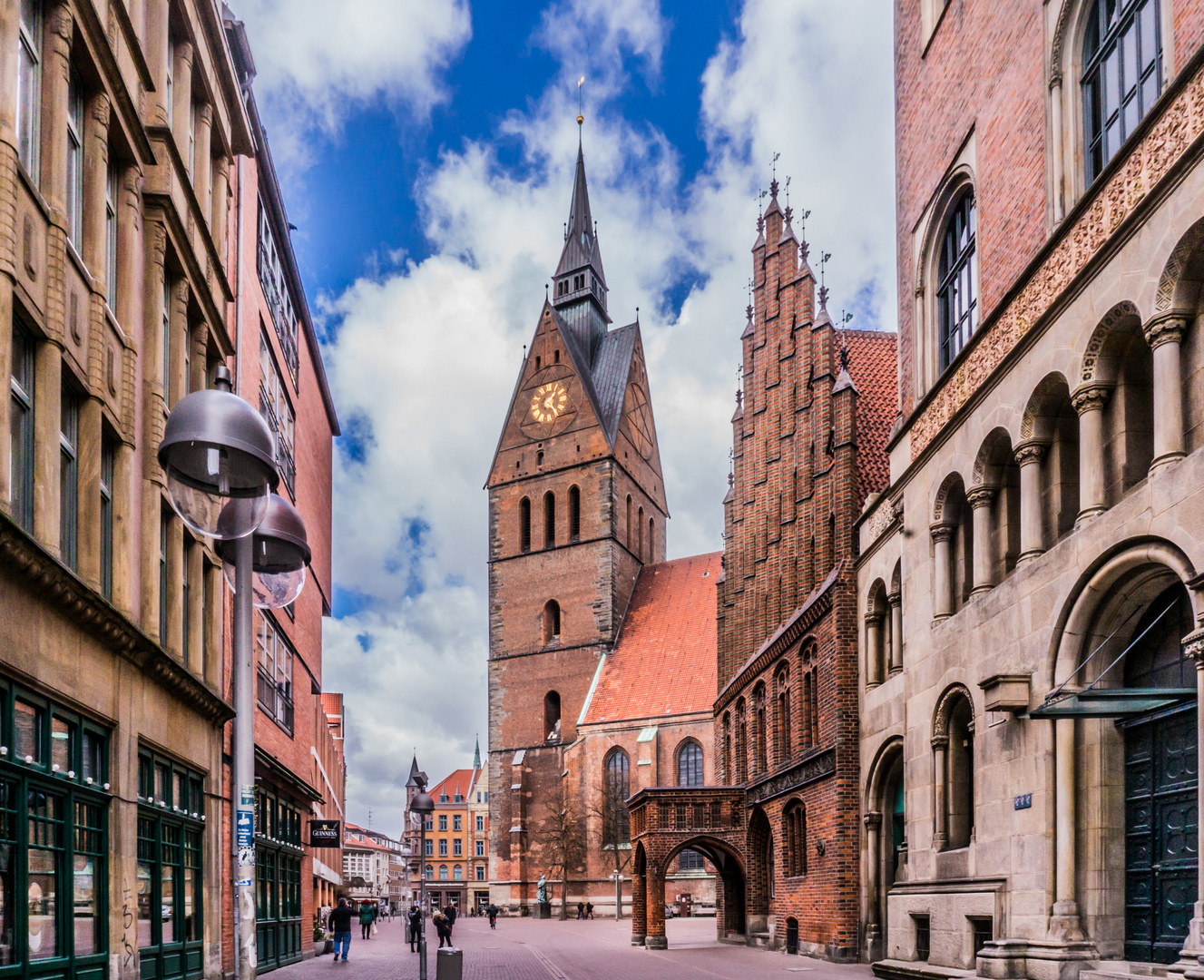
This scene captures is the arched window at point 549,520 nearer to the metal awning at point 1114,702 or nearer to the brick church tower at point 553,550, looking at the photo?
the brick church tower at point 553,550

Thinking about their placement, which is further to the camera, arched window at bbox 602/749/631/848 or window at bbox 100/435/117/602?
arched window at bbox 602/749/631/848

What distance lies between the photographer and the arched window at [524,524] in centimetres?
7106

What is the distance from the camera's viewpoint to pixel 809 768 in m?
24.5

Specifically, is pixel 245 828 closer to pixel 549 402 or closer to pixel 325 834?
pixel 325 834

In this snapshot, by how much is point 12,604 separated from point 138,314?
5697mm

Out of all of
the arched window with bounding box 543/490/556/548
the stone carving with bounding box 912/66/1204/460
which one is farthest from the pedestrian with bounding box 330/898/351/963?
the arched window with bounding box 543/490/556/548

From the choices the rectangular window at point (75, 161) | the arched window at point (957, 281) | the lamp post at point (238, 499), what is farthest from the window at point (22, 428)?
the arched window at point (957, 281)

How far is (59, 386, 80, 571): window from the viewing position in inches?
439

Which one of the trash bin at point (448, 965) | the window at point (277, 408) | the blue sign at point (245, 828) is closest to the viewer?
the blue sign at point (245, 828)

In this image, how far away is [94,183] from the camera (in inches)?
476

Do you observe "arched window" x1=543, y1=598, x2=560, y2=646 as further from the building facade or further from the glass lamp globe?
the glass lamp globe

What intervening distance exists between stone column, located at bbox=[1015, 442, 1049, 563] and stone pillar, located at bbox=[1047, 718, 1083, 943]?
A: 2095 mm

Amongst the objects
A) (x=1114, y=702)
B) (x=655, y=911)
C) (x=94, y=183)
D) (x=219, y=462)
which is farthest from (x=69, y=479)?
(x=655, y=911)

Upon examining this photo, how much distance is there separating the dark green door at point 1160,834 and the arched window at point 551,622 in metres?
56.9
